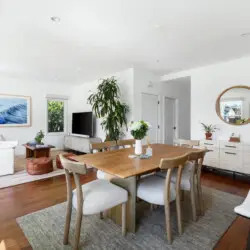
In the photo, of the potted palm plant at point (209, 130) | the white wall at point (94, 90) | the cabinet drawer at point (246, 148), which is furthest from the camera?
the white wall at point (94, 90)

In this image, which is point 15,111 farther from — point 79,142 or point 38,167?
point 38,167

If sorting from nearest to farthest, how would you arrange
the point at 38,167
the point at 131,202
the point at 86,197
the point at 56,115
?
1. the point at 86,197
2. the point at 131,202
3. the point at 38,167
4. the point at 56,115

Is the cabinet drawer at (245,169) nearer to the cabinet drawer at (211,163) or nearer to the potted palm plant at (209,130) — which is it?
the cabinet drawer at (211,163)

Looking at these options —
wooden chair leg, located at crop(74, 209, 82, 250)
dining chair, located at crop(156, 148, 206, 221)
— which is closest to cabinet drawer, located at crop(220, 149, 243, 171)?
dining chair, located at crop(156, 148, 206, 221)

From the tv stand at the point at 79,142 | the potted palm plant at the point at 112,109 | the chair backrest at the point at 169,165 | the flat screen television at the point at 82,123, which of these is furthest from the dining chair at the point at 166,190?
the flat screen television at the point at 82,123

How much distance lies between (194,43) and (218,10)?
94 centimetres

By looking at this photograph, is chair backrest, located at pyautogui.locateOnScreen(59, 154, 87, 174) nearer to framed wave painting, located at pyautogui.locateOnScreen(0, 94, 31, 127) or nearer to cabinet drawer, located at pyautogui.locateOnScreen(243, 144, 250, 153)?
cabinet drawer, located at pyautogui.locateOnScreen(243, 144, 250, 153)

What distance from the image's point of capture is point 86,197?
1.64 metres

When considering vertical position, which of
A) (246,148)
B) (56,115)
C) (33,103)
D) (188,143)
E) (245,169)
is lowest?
(245,169)

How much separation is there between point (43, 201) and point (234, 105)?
4.11 m

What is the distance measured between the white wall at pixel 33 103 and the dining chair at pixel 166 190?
5296mm

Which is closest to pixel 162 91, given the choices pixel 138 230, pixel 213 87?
pixel 213 87

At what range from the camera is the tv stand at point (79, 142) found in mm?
5398

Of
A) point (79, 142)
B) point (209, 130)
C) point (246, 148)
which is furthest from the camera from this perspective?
point (79, 142)
